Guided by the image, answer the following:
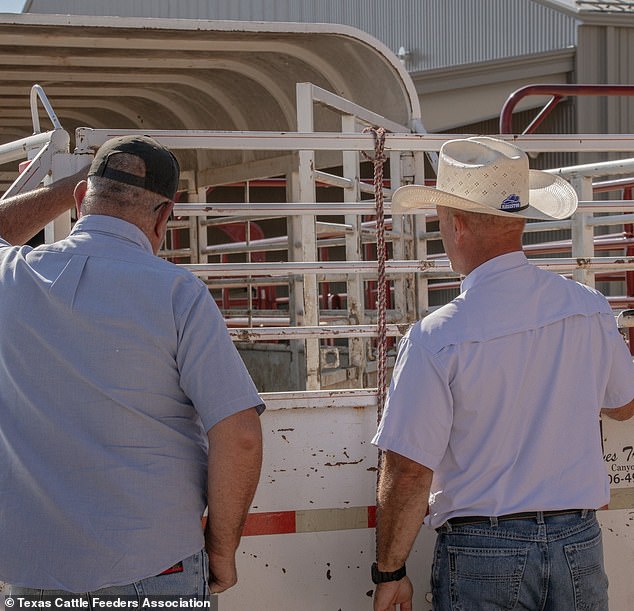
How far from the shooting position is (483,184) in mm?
2369

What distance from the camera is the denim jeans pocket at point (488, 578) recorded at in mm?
2240

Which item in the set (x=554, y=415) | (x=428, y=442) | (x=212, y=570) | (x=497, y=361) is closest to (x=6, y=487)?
(x=212, y=570)

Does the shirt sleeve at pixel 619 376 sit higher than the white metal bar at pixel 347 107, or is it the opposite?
the white metal bar at pixel 347 107

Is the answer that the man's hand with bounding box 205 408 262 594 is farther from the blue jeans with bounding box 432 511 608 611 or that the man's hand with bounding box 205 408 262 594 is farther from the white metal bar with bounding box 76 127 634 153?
the white metal bar with bounding box 76 127 634 153

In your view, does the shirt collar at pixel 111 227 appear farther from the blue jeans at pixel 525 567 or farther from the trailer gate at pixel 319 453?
the blue jeans at pixel 525 567

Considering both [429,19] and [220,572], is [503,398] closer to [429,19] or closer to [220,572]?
[220,572]

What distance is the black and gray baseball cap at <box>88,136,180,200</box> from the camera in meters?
2.14

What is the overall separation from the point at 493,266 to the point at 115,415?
1.04m

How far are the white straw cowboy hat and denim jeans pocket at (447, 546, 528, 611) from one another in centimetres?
88

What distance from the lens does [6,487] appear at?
6.77 ft

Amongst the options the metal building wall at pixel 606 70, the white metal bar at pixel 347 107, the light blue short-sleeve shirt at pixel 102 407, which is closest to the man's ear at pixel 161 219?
the light blue short-sleeve shirt at pixel 102 407

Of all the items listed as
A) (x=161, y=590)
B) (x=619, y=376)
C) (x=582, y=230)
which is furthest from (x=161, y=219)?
(x=582, y=230)

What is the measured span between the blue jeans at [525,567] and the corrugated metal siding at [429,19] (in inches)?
507

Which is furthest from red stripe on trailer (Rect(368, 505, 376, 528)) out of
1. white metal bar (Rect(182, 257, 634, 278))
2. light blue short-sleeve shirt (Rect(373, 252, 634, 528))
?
white metal bar (Rect(182, 257, 634, 278))
